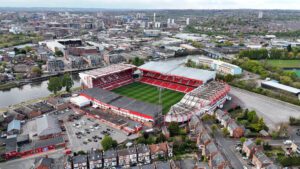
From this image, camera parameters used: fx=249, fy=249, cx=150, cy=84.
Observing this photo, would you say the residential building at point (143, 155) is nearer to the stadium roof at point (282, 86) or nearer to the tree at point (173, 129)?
the tree at point (173, 129)

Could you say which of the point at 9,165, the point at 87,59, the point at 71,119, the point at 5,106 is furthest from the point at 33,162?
the point at 87,59

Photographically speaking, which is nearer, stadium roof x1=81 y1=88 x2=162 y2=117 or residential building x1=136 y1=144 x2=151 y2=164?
residential building x1=136 y1=144 x2=151 y2=164

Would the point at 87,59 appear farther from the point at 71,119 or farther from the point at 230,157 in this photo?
the point at 230,157

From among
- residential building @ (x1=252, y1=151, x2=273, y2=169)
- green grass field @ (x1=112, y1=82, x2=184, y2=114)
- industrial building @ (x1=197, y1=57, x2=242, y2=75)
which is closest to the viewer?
residential building @ (x1=252, y1=151, x2=273, y2=169)

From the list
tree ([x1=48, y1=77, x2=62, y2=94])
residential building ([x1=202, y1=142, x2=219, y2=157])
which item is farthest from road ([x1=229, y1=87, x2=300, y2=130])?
tree ([x1=48, y1=77, x2=62, y2=94])

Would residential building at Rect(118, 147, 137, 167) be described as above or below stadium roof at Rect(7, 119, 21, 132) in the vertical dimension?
below

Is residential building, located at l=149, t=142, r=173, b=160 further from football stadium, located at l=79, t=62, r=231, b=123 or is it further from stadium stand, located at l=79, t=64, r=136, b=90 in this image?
stadium stand, located at l=79, t=64, r=136, b=90

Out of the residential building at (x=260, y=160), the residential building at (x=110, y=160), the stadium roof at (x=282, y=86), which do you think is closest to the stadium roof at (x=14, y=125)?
the residential building at (x=110, y=160)
